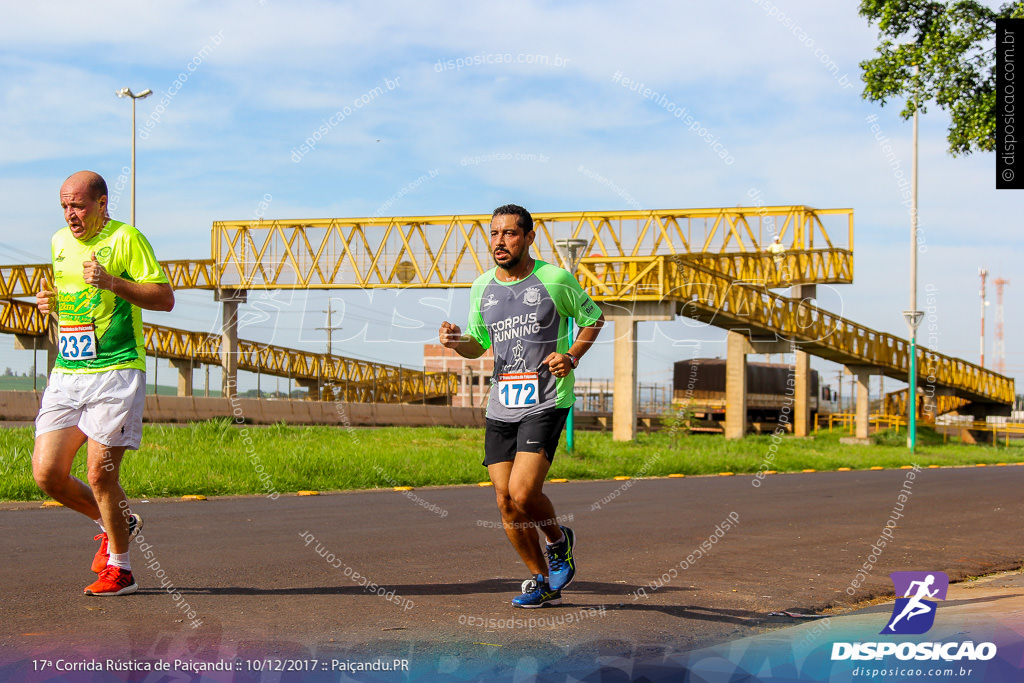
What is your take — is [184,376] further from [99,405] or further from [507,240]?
[507,240]

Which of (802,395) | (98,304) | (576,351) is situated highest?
(98,304)

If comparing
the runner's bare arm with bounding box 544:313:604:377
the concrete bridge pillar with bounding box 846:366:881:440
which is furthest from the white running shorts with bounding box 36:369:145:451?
the concrete bridge pillar with bounding box 846:366:881:440

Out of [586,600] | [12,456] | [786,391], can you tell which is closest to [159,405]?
[12,456]

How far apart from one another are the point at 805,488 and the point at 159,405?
61.2 ft

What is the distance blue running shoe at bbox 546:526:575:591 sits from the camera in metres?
6.15

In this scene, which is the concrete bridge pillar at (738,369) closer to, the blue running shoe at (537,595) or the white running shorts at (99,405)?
the blue running shoe at (537,595)

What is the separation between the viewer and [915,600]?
656 centimetres

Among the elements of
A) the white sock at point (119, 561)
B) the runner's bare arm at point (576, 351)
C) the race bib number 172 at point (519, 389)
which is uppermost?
the runner's bare arm at point (576, 351)

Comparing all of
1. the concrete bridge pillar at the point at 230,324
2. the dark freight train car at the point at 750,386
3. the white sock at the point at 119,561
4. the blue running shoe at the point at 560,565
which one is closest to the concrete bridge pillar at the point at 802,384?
the dark freight train car at the point at 750,386

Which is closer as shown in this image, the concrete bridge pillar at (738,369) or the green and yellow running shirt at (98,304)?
the green and yellow running shirt at (98,304)

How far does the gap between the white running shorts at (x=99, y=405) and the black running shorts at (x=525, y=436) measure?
6.19 feet

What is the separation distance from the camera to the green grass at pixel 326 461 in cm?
1336

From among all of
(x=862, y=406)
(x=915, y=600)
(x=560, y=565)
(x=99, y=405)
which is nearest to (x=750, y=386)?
(x=862, y=406)

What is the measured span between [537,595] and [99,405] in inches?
102
